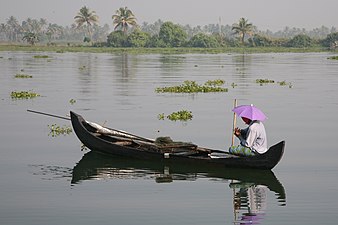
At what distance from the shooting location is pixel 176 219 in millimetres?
10531

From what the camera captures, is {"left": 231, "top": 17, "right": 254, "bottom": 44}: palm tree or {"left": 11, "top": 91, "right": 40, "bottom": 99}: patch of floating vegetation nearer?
{"left": 11, "top": 91, "right": 40, "bottom": 99}: patch of floating vegetation

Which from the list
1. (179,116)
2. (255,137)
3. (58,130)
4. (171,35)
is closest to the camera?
(255,137)

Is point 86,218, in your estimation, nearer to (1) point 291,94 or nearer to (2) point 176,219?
(2) point 176,219

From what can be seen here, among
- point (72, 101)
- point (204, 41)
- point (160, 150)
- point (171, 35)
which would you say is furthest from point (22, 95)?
point (204, 41)

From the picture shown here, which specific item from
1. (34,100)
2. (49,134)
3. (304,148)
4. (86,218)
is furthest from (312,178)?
(34,100)

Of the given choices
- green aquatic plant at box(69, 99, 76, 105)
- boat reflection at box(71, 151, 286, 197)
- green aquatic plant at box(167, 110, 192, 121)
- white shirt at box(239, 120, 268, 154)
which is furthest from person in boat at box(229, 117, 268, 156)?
green aquatic plant at box(69, 99, 76, 105)

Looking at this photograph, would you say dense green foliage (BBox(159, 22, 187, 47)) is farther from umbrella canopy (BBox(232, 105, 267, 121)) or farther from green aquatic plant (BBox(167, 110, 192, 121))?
umbrella canopy (BBox(232, 105, 267, 121))

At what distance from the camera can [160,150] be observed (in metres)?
14.5

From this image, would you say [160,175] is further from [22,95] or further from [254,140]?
[22,95]

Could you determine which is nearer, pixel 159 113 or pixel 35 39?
pixel 159 113

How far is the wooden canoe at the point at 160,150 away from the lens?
13.5m

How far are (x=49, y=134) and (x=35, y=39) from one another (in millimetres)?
124488

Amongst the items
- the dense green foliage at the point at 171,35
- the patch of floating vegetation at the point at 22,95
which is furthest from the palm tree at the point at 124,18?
the patch of floating vegetation at the point at 22,95

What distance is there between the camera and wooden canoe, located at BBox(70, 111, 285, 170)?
13531 millimetres
